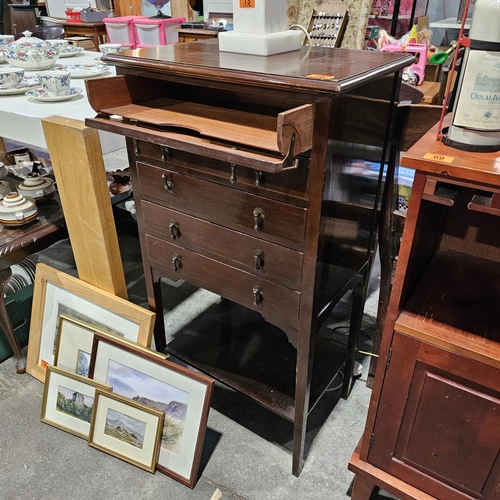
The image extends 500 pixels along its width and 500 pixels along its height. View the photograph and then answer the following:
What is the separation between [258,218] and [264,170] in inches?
8.7

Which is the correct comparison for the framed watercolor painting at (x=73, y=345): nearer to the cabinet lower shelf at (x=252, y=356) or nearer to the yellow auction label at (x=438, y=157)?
the cabinet lower shelf at (x=252, y=356)

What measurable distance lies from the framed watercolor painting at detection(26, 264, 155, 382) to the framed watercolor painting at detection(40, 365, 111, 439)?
147 millimetres

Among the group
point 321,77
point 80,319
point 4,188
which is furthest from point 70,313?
point 321,77

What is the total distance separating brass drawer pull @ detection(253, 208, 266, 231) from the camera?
0.94m

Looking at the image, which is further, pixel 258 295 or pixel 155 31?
pixel 155 31

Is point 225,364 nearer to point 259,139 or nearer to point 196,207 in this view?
point 196,207

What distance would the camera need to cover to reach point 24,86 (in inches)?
58.3

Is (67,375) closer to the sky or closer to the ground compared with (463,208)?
closer to the ground

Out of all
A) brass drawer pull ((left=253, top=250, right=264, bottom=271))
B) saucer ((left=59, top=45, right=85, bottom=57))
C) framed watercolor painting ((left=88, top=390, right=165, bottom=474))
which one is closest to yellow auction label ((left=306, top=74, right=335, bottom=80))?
brass drawer pull ((left=253, top=250, right=264, bottom=271))

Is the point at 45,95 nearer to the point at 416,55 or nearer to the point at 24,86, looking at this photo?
the point at 24,86

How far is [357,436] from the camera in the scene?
53.7 inches

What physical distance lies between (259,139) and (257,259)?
0.28m

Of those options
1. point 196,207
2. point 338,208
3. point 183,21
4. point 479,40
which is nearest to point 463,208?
point 338,208

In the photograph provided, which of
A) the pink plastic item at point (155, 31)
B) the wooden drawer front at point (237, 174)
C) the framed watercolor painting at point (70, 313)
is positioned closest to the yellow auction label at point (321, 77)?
the wooden drawer front at point (237, 174)
